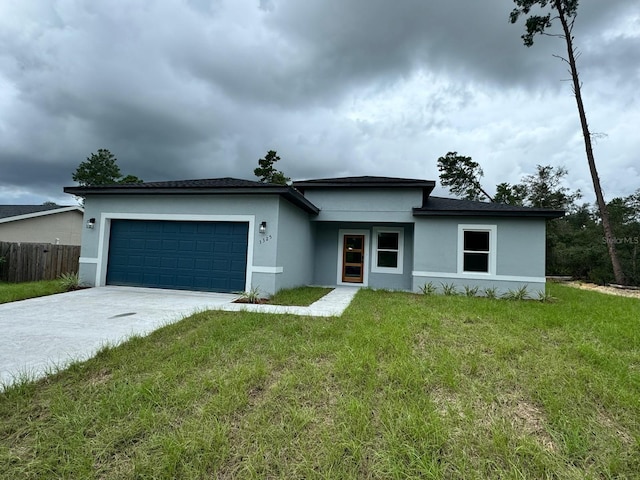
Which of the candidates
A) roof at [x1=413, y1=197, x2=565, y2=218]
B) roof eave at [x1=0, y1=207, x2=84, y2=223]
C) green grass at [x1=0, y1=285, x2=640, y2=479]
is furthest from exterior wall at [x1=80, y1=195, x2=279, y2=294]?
roof eave at [x1=0, y1=207, x2=84, y2=223]

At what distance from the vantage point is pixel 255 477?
1.90 m

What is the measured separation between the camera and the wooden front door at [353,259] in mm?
11516

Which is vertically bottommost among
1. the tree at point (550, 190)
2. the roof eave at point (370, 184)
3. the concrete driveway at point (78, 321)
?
the concrete driveway at point (78, 321)

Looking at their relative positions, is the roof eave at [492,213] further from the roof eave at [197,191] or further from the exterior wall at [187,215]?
the exterior wall at [187,215]

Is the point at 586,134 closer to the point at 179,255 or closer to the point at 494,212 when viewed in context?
the point at 494,212

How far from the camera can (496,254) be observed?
957 centimetres

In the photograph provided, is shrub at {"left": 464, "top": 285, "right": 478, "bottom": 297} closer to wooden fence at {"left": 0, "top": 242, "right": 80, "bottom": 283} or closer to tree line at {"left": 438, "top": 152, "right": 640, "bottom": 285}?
tree line at {"left": 438, "top": 152, "right": 640, "bottom": 285}

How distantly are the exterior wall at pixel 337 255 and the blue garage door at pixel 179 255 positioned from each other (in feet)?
13.2

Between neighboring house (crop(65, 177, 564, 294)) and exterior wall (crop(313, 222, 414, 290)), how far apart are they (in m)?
0.07

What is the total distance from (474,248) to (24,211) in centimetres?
2307

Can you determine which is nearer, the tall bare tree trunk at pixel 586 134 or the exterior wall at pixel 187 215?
the exterior wall at pixel 187 215

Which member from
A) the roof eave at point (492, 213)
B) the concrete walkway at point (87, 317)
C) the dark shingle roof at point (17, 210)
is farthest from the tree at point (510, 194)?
the dark shingle roof at point (17, 210)

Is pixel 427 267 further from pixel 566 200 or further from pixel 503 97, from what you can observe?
pixel 566 200

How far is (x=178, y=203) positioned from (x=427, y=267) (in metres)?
8.25
